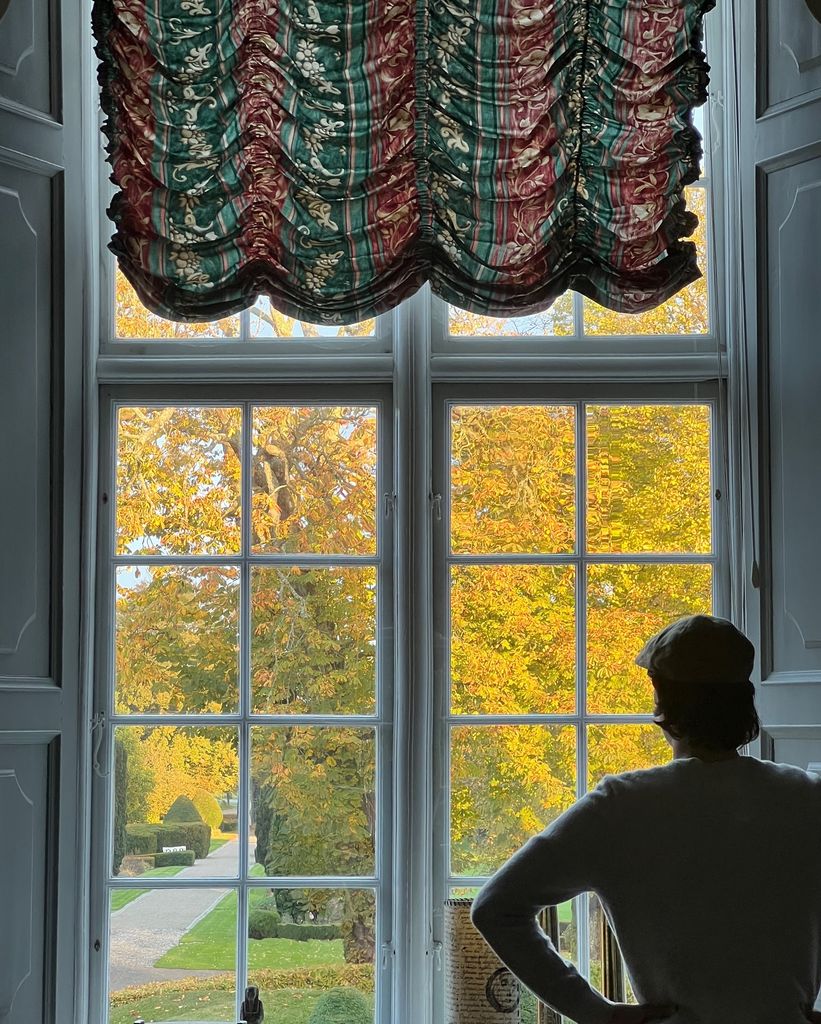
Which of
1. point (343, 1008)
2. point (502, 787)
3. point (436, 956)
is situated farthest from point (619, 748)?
point (343, 1008)

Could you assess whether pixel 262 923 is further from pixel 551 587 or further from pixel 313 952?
pixel 551 587

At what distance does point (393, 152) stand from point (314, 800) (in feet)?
5.00

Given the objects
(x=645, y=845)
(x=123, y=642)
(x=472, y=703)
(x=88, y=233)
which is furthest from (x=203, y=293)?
(x=645, y=845)

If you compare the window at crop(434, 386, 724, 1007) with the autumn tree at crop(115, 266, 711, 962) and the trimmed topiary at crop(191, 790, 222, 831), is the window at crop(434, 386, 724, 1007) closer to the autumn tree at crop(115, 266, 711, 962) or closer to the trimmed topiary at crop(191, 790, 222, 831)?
the autumn tree at crop(115, 266, 711, 962)

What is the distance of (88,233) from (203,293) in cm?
36

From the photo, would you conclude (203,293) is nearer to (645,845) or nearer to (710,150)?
(710,150)

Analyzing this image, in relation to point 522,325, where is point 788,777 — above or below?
below

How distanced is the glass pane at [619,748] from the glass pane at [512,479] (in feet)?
1.46

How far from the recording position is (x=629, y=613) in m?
2.69

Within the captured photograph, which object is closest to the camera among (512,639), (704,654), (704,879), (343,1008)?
(704,879)

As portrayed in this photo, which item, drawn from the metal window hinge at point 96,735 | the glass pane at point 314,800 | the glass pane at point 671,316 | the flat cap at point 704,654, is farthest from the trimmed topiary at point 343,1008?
the glass pane at point 671,316

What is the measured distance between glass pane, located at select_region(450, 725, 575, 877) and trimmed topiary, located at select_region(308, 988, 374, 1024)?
361 millimetres

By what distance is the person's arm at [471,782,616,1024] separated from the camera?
1.61 meters

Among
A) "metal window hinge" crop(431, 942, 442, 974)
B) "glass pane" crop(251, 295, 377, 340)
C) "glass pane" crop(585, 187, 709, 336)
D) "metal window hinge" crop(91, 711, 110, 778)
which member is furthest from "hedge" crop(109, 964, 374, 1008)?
"glass pane" crop(585, 187, 709, 336)
